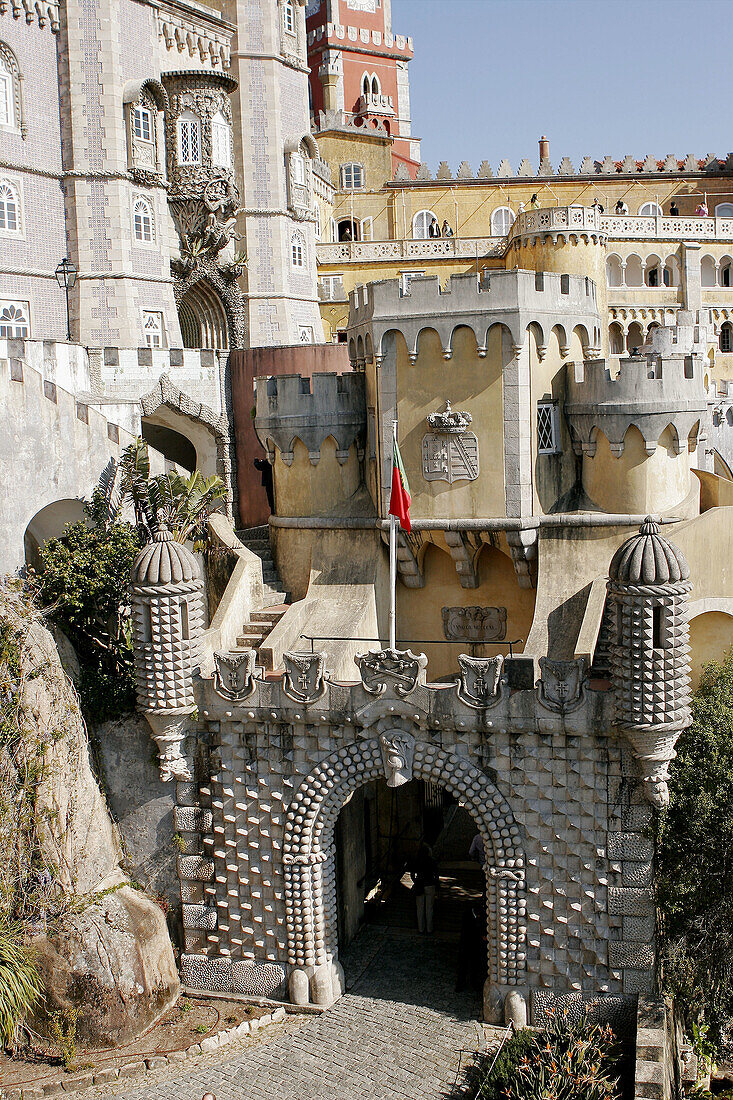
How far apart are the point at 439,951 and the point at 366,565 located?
7612mm

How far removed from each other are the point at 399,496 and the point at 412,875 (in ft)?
27.6

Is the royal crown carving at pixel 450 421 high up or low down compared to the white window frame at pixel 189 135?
down

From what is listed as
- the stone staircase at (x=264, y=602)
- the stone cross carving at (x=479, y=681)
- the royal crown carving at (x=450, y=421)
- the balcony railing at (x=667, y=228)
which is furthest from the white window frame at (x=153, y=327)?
the balcony railing at (x=667, y=228)

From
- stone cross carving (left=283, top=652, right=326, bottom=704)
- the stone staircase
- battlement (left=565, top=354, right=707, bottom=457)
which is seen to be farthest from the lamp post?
stone cross carving (left=283, top=652, right=326, bottom=704)

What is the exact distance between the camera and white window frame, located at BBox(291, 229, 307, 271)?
39222mm

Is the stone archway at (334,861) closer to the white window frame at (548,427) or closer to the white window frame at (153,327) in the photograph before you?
the white window frame at (548,427)

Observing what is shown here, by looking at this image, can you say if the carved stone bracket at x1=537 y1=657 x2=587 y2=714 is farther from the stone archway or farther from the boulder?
the boulder

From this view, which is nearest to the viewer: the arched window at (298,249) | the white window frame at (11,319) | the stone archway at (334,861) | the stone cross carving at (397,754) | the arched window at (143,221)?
the stone archway at (334,861)

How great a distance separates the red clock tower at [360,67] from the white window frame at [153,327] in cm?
3302

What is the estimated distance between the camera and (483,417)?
21094 mm

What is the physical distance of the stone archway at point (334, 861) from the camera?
17.7m

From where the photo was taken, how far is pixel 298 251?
3962 centimetres

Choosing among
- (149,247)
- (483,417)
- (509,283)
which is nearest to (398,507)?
(483,417)

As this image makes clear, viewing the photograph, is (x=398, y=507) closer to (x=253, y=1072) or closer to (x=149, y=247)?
(x=253, y=1072)
